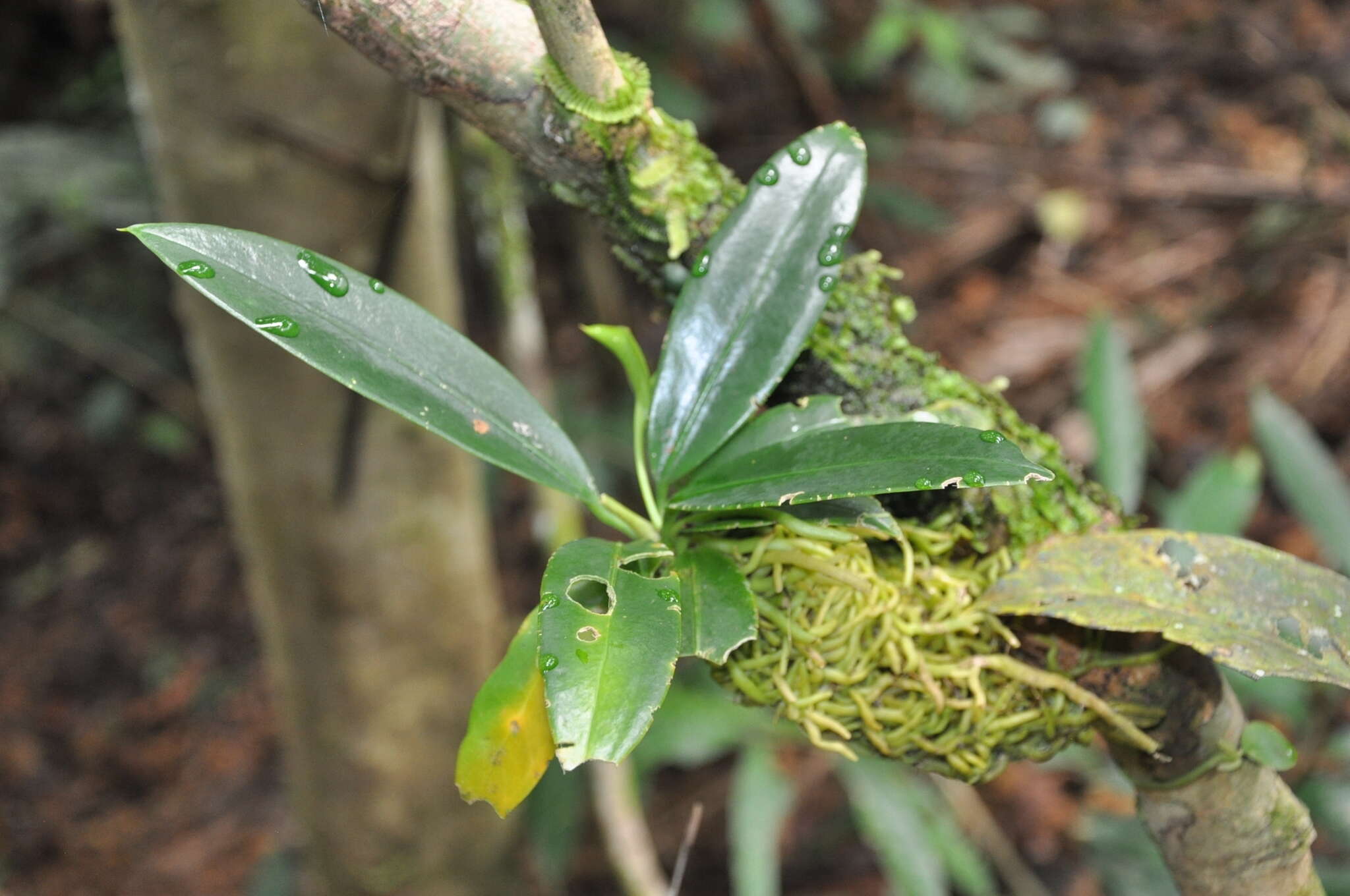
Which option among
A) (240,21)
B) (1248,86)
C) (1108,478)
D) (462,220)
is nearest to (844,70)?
(1248,86)

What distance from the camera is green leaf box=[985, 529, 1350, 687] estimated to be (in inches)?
24.6

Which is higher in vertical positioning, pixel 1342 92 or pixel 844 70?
pixel 1342 92

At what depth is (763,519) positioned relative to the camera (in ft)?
2.22

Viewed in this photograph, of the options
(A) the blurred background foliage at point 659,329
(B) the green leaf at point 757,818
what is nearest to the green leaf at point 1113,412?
(A) the blurred background foliage at point 659,329

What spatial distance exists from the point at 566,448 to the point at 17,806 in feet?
11.0

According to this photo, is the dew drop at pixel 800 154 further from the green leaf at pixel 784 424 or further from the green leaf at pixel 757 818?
the green leaf at pixel 757 818

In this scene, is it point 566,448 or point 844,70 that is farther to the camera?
point 844,70

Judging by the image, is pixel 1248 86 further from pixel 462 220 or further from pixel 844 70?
pixel 462 220

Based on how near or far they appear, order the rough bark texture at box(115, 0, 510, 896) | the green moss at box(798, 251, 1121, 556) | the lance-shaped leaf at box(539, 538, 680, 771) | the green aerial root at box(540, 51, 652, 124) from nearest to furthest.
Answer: the lance-shaped leaf at box(539, 538, 680, 771) < the green aerial root at box(540, 51, 652, 124) < the green moss at box(798, 251, 1121, 556) < the rough bark texture at box(115, 0, 510, 896)

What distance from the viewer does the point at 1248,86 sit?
2.99 meters

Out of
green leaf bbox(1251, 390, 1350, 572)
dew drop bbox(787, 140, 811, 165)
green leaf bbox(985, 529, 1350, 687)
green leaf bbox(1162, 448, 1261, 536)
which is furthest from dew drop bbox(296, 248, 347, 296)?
green leaf bbox(1251, 390, 1350, 572)

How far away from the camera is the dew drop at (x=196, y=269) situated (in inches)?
22.1

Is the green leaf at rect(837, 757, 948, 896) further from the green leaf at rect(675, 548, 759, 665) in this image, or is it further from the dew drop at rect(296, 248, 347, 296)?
the dew drop at rect(296, 248, 347, 296)

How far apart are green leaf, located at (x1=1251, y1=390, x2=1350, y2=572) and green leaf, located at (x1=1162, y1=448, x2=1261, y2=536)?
53 millimetres
